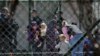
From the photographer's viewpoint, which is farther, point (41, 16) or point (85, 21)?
point (41, 16)

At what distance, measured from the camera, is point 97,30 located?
2.75 meters

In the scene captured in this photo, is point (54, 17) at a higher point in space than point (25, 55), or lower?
higher

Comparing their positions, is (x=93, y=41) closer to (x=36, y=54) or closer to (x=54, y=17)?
(x=54, y=17)

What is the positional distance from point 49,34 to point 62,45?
0.29 metres

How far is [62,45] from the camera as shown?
18.1ft

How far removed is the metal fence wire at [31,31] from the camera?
Answer: 5.17m

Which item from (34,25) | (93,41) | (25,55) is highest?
(93,41)

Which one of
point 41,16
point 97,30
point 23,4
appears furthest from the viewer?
point 23,4

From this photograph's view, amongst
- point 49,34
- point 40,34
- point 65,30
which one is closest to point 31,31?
point 40,34

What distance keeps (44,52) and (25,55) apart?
28cm

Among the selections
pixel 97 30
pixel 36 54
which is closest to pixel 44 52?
pixel 36 54

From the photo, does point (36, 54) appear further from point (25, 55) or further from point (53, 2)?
point (53, 2)

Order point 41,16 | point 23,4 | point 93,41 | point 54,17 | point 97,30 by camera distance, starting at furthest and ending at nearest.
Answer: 1. point 23,4
2. point 41,16
3. point 54,17
4. point 97,30
5. point 93,41

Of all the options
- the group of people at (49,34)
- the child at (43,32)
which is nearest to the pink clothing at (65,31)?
the group of people at (49,34)
